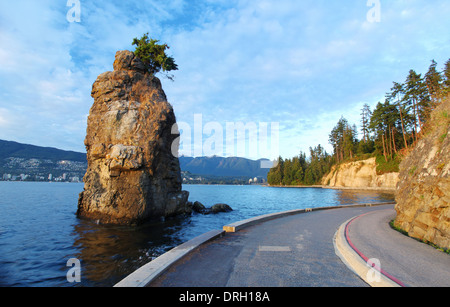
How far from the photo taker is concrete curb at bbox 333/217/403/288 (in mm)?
4941

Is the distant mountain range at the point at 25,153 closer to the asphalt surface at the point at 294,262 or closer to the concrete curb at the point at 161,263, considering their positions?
the concrete curb at the point at 161,263

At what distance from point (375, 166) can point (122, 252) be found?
2965 inches

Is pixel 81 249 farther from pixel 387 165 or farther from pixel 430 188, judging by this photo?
pixel 387 165

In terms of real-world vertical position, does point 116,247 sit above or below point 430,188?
below

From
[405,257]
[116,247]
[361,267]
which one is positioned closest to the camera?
[361,267]

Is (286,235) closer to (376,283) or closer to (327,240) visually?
(327,240)

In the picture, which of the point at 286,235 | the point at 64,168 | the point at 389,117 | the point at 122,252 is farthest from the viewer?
the point at 64,168

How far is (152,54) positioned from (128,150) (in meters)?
13.4

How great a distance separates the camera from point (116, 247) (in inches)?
524

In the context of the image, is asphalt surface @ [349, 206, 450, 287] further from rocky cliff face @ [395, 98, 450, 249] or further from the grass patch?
the grass patch

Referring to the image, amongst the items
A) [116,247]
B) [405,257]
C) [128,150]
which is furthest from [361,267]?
[128,150]

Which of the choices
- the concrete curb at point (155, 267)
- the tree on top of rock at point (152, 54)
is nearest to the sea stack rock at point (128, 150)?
the tree on top of rock at point (152, 54)
